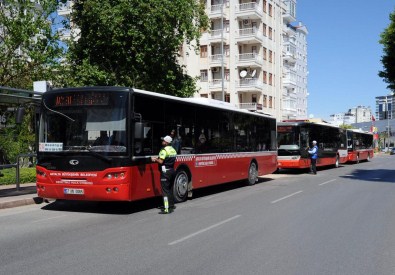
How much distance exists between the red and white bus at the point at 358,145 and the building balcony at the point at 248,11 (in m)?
21.1

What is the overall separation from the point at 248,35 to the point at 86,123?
1949 inches

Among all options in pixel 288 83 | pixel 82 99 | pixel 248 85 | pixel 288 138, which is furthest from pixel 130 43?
pixel 288 83

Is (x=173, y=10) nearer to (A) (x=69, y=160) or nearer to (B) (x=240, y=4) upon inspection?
(A) (x=69, y=160)

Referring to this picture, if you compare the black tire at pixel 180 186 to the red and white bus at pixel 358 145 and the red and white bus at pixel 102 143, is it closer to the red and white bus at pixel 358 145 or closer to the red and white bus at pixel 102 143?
the red and white bus at pixel 102 143

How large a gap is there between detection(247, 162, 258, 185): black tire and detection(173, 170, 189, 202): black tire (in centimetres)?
570

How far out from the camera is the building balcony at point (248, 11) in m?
57.8

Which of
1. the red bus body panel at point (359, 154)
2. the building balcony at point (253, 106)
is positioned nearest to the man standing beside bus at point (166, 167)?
the red bus body panel at point (359, 154)

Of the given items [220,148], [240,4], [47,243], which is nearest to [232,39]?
[240,4]

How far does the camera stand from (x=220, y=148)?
1575cm

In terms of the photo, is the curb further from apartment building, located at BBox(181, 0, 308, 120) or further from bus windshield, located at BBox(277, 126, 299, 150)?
apartment building, located at BBox(181, 0, 308, 120)

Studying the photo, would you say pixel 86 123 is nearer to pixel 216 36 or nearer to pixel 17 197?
pixel 17 197

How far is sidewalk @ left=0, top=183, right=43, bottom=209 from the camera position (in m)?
12.4

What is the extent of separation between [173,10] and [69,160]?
17.0 metres

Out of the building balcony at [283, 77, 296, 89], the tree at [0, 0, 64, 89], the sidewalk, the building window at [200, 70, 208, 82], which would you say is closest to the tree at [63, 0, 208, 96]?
the tree at [0, 0, 64, 89]
